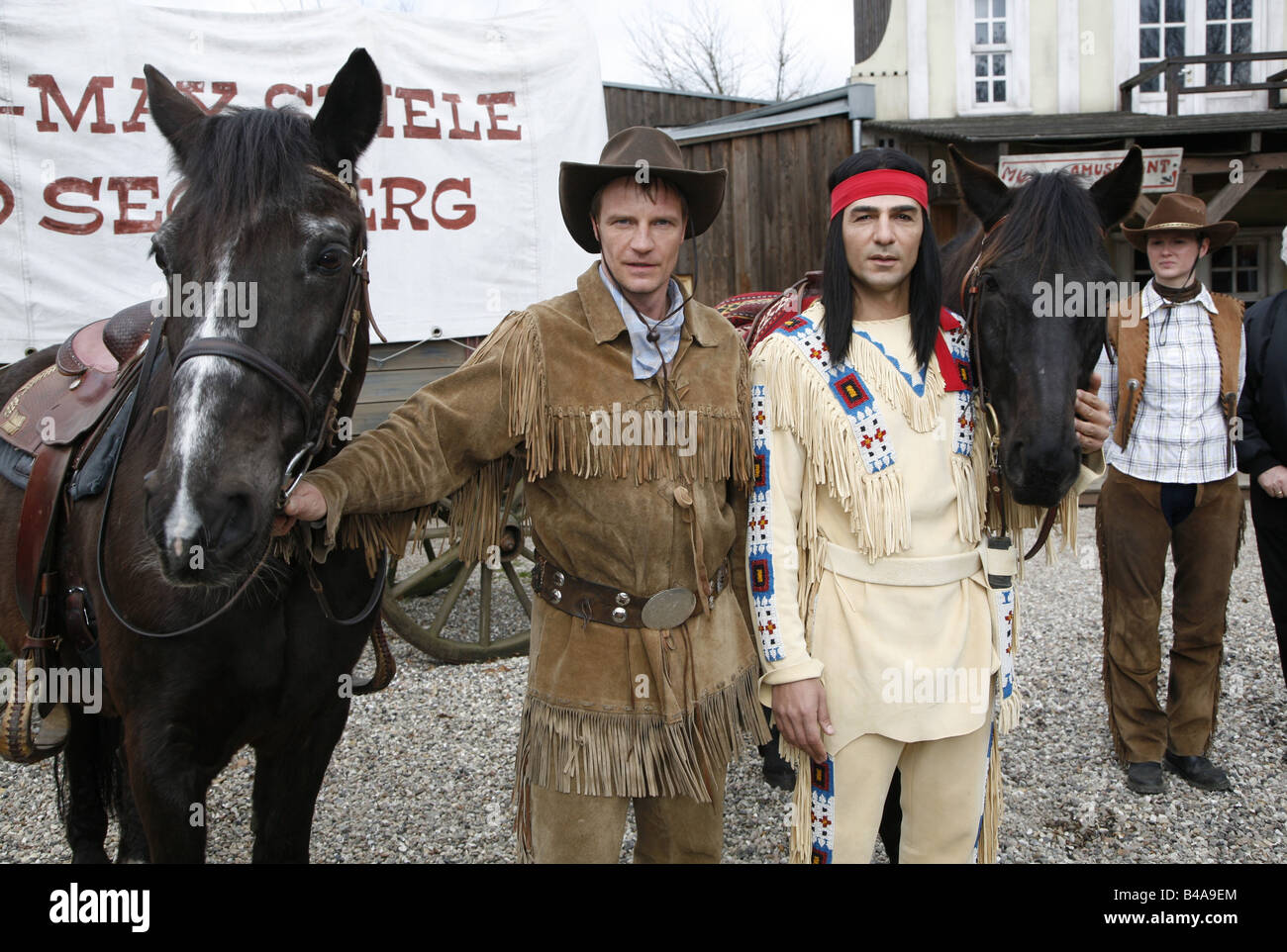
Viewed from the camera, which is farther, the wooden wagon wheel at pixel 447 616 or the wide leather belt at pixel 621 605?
the wooden wagon wheel at pixel 447 616

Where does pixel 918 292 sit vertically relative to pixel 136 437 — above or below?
above

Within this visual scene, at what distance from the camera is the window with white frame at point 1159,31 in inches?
338

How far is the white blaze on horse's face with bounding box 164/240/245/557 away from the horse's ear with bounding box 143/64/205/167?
51 cm

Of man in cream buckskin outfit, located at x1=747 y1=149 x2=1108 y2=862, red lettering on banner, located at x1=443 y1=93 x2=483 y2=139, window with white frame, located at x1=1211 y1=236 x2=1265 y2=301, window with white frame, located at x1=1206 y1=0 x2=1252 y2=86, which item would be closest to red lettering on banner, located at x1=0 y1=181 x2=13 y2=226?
red lettering on banner, located at x1=443 y1=93 x2=483 y2=139

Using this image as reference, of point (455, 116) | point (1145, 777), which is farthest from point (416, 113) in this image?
point (1145, 777)

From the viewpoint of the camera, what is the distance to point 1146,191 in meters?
7.62

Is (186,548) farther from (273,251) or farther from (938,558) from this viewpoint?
(938,558)

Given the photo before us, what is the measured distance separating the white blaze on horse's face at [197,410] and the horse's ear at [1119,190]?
6.30 ft

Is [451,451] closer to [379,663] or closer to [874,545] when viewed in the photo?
[874,545]

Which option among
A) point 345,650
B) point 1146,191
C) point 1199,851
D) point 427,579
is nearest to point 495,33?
point 427,579

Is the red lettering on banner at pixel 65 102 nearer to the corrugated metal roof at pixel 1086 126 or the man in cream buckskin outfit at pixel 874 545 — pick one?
the man in cream buckskin outfit at pixel 874 545

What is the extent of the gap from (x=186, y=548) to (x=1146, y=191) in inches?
345

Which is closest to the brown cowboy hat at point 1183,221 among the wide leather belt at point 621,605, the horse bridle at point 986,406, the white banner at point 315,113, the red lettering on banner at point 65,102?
the horse bridle at point 986,406

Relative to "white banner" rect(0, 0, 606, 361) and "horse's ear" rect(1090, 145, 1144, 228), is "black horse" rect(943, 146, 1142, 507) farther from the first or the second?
"white banner" rect(0, 0, 606, 361)
